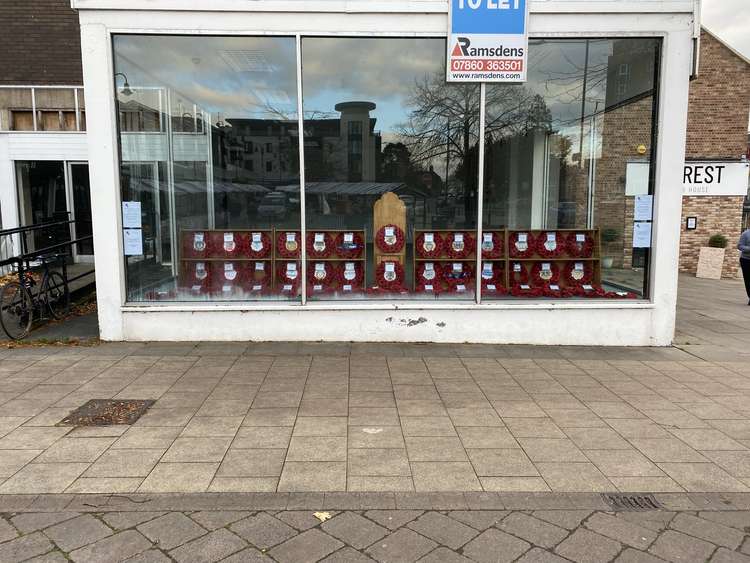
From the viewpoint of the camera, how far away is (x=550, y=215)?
8.77 metres

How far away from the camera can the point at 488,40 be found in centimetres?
707

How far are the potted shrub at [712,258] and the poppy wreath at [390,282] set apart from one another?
45.1ft

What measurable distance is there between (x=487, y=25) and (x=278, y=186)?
3.32 meters

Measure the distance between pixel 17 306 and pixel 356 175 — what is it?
16.1ft

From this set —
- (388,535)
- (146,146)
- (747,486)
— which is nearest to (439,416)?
(388,535)

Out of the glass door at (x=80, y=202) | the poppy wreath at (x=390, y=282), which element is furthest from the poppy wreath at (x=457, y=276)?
the glass door at (x=80, y=202)

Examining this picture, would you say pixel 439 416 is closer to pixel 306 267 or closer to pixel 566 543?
pixel 566 543

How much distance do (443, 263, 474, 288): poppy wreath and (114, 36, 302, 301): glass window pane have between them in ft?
6.74

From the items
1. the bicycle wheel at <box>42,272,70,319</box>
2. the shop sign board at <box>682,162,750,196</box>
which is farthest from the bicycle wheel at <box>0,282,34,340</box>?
the shop sign board at <box>682,162,750,196</box>

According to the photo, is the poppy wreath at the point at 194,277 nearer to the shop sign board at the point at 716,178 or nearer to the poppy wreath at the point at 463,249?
the poppy wreath at the point at 463,249

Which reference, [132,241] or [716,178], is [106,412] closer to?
[132,241]

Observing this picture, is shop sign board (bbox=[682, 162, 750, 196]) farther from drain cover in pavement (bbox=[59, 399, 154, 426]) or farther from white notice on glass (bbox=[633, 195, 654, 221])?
drain cover in pavement (bbox=[59, 399, 154, 426])

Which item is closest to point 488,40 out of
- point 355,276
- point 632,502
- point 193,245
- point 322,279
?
point 355,276

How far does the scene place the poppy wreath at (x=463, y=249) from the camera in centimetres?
791
